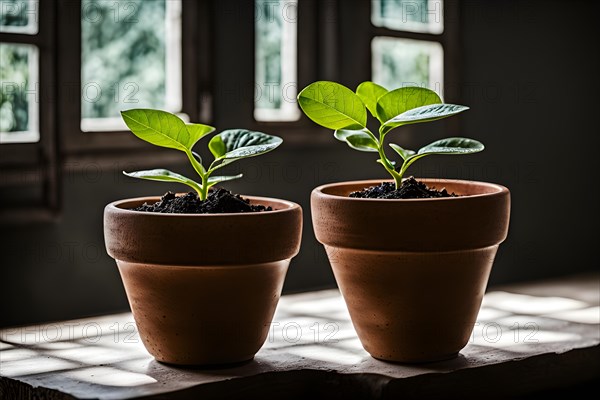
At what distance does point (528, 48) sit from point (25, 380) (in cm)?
240

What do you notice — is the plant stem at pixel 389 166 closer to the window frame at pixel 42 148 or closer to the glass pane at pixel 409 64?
the window frame at pixel 42 148

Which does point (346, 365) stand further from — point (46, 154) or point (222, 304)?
point (46, 154)

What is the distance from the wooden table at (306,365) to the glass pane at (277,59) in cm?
98

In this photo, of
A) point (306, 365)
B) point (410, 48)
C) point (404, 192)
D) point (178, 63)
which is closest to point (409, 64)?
point (410, 48)

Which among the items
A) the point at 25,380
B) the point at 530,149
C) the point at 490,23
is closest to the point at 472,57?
the point at 490,23

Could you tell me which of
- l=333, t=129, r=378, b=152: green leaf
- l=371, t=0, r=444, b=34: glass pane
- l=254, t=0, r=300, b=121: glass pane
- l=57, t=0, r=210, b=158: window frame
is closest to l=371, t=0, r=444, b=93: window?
l=371, t=0, r=444, b=34: glass pane

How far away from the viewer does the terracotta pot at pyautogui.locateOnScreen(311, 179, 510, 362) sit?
140 centimetres

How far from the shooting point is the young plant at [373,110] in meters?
1.46

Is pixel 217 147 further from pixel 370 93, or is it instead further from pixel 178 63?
pixel 178 63

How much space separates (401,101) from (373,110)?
0.05 m

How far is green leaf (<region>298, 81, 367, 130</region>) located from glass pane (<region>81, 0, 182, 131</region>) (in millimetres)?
1002

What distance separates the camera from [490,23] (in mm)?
3150

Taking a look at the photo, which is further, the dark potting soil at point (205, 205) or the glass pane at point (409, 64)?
the glass pane at point (409, 64)

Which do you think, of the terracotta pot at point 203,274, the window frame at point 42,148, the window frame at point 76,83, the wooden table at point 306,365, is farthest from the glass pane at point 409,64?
the terracotta pot at point 203,274
